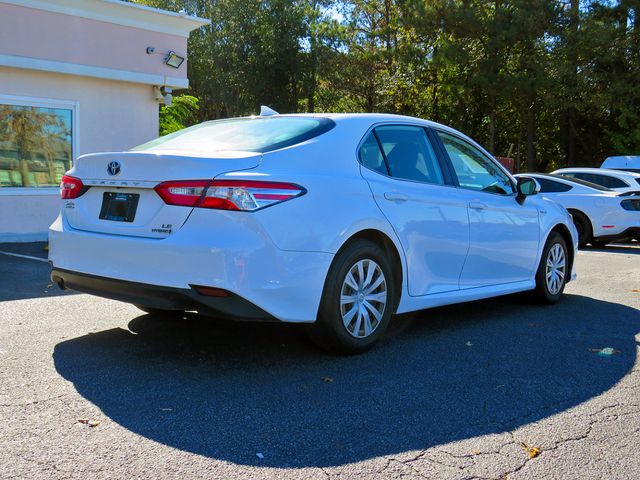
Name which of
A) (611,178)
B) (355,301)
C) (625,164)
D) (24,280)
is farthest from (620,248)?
(24,280)

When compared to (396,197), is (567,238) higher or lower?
lower

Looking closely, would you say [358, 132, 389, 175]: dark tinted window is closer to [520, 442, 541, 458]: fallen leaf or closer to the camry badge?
the camry badge

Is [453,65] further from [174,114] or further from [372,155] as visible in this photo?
[372,155]

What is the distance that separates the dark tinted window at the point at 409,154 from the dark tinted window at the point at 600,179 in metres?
10.0

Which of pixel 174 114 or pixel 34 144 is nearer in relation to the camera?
pixel 34 144

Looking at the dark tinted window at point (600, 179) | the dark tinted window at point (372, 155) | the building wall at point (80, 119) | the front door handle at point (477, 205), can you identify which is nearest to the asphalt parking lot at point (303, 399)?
the front door handle at point (477, 205)

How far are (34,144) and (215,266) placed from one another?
324 inches

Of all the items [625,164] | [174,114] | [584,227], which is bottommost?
[584,227]

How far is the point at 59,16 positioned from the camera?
430 inches

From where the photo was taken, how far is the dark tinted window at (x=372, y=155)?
4.88m

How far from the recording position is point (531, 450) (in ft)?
10.8

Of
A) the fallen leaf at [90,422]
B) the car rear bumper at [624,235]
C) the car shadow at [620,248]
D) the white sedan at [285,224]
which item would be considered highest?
the white sedan at [285,224]

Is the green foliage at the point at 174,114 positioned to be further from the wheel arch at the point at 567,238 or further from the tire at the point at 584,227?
the wheel arch at the point at 567,238

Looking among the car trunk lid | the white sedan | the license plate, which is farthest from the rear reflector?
the license plate
